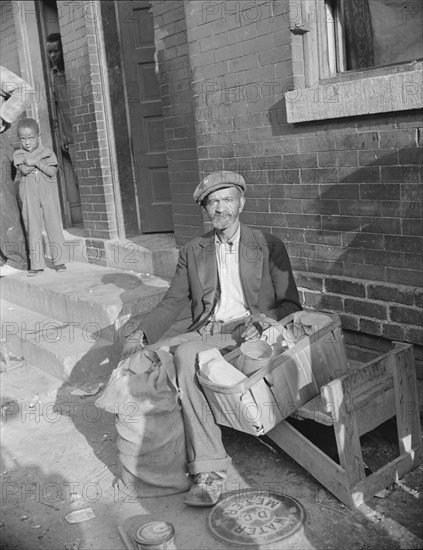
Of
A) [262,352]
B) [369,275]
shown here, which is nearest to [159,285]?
[369,275]

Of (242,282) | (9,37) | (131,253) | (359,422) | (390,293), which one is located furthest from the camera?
(9,37)

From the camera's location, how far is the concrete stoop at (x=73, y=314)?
5762mm

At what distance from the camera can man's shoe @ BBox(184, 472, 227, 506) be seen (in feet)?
11.9

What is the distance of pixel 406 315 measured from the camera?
4355 millimetres

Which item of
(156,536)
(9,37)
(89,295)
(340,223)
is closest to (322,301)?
(340,223)

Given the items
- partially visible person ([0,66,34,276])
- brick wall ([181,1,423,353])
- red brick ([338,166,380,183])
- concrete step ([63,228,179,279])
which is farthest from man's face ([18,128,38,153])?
red brick ([338,166,380,183])

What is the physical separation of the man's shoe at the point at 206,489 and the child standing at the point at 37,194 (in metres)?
4.36

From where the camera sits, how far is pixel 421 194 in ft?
13.8

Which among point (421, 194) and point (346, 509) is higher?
point (421, 194)

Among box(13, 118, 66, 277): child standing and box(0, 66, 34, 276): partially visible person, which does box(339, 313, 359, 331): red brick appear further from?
box(0, 66, 34, 276): partially visible person

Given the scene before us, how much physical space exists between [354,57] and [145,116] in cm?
353

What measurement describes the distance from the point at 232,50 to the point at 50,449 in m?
3.39

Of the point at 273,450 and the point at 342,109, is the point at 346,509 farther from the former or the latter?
the point at 342,109

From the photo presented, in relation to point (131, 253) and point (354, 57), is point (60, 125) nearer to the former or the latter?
point (131, 253)
